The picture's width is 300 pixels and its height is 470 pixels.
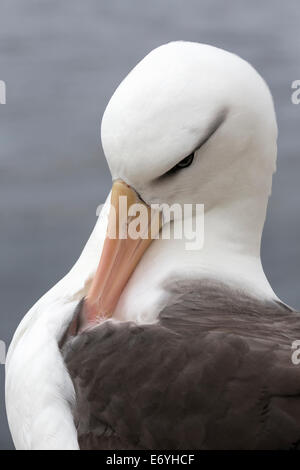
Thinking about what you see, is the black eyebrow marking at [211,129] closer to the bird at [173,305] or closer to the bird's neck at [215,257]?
the bird at [173,305]

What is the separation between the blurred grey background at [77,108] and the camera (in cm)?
533

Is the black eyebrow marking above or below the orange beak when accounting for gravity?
above

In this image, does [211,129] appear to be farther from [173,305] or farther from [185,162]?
[173,305]

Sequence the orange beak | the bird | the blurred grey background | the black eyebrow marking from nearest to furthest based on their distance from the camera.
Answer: the bird → the black eyebrow marking → the orange beak → the blurred grey background

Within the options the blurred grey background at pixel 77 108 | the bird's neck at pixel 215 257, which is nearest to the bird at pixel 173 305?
the bird's neck at pixel 215 257

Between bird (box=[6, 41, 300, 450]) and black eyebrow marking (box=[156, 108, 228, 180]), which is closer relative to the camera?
bird (box=[6, 41, 300, 450])

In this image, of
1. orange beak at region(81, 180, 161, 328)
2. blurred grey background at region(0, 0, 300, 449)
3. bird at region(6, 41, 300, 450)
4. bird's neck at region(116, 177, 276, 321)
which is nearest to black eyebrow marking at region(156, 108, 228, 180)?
bird at region(6, 41, 300, 450)

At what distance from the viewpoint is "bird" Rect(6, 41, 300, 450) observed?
10.3 feet

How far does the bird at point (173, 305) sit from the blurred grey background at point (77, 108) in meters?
1.23

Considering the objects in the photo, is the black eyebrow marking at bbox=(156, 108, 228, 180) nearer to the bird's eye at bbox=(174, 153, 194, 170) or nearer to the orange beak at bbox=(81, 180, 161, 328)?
the bird's eye at bbox=(174, 153, 194, 170)

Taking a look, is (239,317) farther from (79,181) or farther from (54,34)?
(54,34)

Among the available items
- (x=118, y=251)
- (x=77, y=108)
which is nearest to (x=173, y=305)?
(x=118, y=251)

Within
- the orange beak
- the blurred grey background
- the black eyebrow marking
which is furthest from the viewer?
the blurred grey background

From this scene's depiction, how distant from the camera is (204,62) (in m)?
3.41
